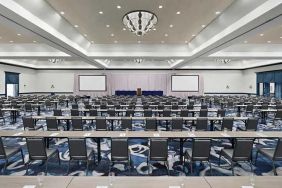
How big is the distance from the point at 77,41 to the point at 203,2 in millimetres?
8681

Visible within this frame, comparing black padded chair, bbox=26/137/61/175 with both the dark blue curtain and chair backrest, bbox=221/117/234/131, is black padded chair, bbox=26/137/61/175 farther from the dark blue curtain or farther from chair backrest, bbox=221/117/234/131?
the dark blue curtain

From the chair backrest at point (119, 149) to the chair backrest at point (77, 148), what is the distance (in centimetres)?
62

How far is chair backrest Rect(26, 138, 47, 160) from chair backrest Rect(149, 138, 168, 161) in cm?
224

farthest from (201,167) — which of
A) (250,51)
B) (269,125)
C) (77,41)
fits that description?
(250,51)

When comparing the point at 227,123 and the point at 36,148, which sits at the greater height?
the point at 227,123

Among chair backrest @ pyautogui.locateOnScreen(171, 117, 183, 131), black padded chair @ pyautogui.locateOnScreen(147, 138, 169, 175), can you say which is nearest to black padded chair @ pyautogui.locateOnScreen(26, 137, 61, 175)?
black padded chair @ pyautogui.locateOnScreen(147, 138, 169, 175)

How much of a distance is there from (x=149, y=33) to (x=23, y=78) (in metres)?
21.1

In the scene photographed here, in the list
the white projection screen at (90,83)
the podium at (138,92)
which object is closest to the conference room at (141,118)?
the white projection screen at (90,83)

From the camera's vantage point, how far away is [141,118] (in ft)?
26.1

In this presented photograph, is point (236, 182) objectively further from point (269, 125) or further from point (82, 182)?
point (269, 125)

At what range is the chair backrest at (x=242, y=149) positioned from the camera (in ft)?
15.1

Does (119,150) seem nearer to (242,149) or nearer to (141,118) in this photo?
(242,149)

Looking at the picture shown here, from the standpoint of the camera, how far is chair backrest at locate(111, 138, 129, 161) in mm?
4633

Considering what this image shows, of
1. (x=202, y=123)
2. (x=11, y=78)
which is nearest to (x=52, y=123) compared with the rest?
(x=202, y=123)
